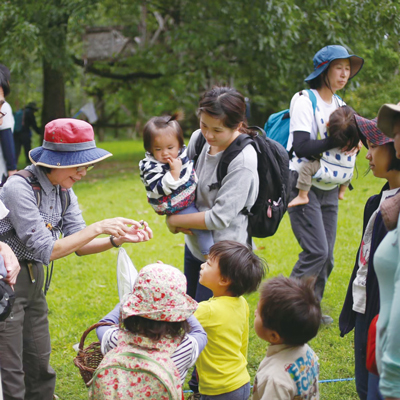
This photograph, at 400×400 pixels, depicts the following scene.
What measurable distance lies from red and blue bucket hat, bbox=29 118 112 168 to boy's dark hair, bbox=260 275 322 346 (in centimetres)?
120

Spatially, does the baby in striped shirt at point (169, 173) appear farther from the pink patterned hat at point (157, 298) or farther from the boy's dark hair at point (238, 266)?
the pink patterned hat at point (157, 298)

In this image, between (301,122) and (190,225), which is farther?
(301,122)

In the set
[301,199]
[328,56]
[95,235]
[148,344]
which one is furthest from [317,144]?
[148,344]

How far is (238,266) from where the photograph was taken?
2795mm

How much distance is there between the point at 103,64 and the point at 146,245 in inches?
453

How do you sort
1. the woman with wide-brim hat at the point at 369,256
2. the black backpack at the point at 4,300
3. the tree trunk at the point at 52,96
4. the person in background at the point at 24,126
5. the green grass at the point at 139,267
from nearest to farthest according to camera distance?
1. the black backpack at the point at 4,300
2. the woman with wide-brim hat at the point at 369,256
3. the green grass at the point at 139,267
4. the person in background at the point at 24,126
5. the tree trunk at the point at 52,96

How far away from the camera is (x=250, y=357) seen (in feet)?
13.6

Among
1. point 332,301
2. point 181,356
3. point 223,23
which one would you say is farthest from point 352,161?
point 223,23

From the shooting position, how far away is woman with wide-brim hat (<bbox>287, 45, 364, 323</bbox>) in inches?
163

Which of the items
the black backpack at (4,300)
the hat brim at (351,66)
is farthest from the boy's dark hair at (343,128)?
the black backpack at (4,300)

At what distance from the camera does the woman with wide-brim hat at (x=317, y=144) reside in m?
4.14

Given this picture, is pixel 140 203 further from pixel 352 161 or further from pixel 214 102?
pixel 214 102

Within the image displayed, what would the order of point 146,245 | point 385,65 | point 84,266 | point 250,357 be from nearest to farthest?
point 250,357, point 84,266, point 146,245, point 385,65

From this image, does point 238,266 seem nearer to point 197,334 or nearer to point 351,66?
point 197,334
